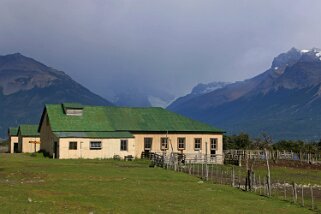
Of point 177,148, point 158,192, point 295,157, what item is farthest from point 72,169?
point 295,157

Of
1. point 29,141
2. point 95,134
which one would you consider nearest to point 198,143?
point 95,134

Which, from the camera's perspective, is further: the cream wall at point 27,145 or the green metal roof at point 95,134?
the cream wall at point 27,145

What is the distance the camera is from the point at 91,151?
6988 centimetres

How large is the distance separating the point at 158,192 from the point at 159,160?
977 inches

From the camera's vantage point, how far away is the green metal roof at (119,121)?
72750 millimetres

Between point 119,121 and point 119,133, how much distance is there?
4427 mm

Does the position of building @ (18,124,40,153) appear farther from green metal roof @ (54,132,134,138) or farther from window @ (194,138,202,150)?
window @ (194,138,202,150)

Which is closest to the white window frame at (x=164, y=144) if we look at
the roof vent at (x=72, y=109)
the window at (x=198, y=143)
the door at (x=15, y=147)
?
the window at (x=198, y=143)

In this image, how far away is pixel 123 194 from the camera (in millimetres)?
33750

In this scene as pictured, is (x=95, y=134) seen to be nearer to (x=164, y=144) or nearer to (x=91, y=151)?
(x=91, y=151)

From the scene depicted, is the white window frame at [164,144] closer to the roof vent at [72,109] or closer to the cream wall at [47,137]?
the roof vent at [72,109]

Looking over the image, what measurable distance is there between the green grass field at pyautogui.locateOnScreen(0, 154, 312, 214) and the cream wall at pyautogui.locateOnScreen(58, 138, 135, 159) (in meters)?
21.0

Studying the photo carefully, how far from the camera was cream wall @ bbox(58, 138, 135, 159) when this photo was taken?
68438 mm

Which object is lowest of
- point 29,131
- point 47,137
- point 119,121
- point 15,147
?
point 15,147
